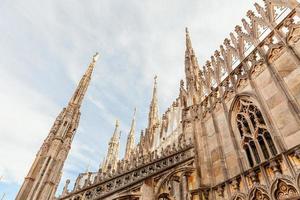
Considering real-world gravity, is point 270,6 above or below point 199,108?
above

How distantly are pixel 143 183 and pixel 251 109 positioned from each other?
4.73m

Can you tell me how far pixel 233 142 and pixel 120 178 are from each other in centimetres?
437

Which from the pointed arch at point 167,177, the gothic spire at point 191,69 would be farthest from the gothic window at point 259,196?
the gothic spire at point 191,69

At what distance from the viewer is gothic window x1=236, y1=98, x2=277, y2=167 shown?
6.58m

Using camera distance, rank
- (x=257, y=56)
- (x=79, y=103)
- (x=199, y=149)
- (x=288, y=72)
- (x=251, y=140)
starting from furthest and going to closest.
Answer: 1. (x=79, y=103)
2. (x=199, y=149)
3. (x=257, y=56)
4. (x=251, y=140)
5. (x=288, y=72)

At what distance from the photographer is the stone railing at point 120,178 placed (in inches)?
286

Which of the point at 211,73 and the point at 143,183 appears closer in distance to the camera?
the point at 143,183

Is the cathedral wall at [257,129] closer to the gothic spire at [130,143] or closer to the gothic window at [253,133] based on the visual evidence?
the gothic window at [253,133]

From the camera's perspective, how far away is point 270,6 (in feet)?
A: 27.3

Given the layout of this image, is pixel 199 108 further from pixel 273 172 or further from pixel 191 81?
pixel 273 172

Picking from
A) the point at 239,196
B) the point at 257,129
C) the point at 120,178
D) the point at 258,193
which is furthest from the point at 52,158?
the point at 257,129

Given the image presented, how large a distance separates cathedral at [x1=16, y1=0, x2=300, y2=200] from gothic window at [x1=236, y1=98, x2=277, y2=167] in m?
0.03

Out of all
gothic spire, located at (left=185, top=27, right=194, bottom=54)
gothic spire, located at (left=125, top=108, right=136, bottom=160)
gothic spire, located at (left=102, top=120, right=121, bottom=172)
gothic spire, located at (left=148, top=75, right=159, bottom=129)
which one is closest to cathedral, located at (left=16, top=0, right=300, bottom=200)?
gothic spire, located at (left=185, top=27, right=194, bottom=54)

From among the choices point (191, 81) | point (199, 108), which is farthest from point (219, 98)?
point (191, 81)
